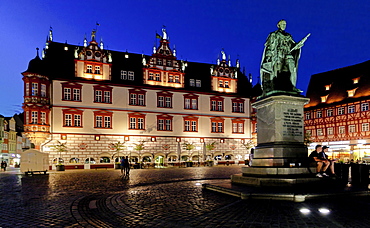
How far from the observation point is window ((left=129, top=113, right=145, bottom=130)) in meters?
37.3

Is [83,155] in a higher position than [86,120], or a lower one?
lower

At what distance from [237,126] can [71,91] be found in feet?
70.7

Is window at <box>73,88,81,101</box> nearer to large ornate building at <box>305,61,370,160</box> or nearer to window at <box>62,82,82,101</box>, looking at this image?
window at <box>62,82,82,101</box>

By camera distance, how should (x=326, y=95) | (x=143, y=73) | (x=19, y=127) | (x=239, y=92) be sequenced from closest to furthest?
(x=143, y=73) → (x=239, y=92) → (x=326, y=95) → (x=19, y=127)

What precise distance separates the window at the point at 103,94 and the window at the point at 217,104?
13.4 metres

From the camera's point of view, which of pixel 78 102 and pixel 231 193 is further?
pixel 78 102

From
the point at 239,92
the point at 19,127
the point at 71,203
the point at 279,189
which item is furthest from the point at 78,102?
the point at 19,127

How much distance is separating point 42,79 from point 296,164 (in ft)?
96.7

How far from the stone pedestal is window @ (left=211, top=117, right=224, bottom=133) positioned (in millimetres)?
29836

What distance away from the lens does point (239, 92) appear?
4409cm

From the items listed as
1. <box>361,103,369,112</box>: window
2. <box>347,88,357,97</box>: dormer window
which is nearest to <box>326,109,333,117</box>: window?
<box>347,88,357,97</box>: dormer window

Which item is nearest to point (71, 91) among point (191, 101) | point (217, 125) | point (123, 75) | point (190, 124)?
point (123, 75)

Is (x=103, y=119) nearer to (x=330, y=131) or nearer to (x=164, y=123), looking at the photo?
(x=164, y=123)

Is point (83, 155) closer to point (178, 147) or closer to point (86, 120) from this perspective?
point (86, 120)
